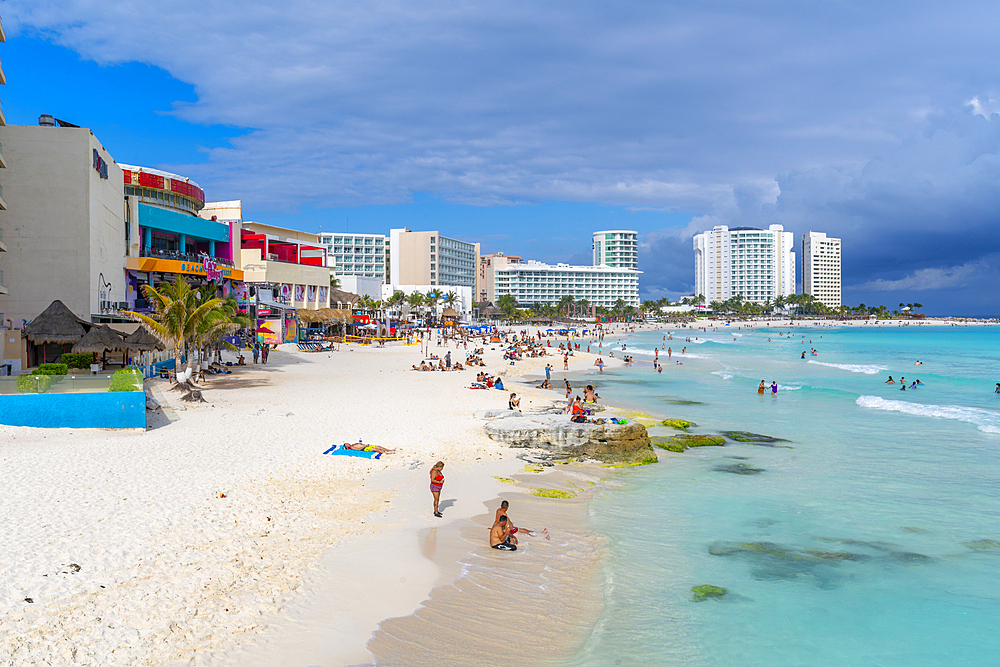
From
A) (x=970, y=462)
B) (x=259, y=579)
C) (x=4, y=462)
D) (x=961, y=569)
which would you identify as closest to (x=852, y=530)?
(x=961, y=569)

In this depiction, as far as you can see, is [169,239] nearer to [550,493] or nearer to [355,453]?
[355,453]

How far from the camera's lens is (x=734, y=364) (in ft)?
170

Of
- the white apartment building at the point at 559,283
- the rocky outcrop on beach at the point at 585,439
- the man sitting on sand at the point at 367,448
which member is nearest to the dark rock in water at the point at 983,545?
the rocky outcrop on beach at the point at 585,439

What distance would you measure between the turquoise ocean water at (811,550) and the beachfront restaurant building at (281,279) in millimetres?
39237

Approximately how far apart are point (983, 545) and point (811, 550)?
341 centimetres

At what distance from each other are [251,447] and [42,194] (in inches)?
827

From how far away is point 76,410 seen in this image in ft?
51.5

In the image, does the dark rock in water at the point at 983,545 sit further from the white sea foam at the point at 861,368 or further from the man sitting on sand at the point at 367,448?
the white sea foam at the point at 861,368

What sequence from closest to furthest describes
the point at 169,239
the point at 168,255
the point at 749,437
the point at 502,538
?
the point at 502,538 → the point at 749,437 → the point at 168,255 → the point at 169,239

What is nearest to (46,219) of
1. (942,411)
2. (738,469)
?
(738,469)

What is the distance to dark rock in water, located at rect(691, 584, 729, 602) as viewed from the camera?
342 inches

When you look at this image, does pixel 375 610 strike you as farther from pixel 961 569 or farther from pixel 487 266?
pixel 487 266

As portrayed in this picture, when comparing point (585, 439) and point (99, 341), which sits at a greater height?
point (99, 341)

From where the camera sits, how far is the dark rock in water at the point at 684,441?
1833 cm
